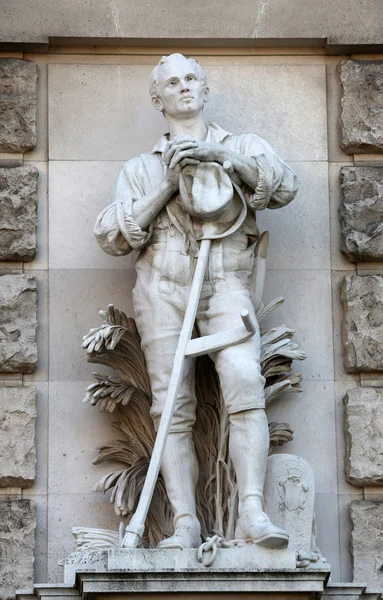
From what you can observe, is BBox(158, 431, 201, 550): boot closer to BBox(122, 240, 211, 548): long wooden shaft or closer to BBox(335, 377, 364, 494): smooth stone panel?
BBox(122, 240, 211, 548): long wooden shaft

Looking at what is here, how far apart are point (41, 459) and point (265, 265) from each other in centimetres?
124

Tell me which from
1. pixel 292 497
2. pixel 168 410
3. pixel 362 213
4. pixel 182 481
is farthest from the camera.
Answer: pixel 362 213

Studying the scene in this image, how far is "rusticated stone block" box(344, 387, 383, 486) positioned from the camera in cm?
832

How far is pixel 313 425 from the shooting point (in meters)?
8.45

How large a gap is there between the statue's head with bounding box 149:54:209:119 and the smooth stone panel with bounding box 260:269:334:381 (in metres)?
0.86

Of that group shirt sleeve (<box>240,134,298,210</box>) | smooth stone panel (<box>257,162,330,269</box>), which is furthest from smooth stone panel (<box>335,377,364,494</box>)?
shirt sleeve (<box>240,134,298,210</box>)

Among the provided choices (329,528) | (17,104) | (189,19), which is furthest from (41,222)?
(329,528)

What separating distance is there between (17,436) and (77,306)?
0.64 m

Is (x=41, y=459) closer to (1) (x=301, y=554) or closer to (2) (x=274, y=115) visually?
(1) (x=301, y=554)

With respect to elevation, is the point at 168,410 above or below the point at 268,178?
below

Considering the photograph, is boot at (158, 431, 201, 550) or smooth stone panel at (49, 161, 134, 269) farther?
smooth stone panel at (49, 161, 134, 269)

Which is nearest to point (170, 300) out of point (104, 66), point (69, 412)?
point (69, 412)

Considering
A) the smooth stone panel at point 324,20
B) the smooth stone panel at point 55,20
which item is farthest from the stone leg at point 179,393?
the smooth stone panel at point 324,20

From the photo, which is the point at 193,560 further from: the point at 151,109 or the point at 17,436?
the point at 151,109
